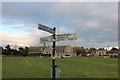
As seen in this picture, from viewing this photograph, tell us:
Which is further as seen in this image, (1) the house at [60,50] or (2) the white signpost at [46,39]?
(1) the house at [60,50]

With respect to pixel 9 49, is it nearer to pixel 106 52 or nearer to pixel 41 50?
pixel 41 50

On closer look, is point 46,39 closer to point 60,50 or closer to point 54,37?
point 54,37

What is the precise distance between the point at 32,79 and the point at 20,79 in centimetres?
75

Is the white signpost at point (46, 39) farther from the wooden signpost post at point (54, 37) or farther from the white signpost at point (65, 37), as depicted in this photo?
the white signpost at point (65, 37)

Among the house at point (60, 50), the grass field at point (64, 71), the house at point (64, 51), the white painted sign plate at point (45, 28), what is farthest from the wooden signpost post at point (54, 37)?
the house at point (64, 51)

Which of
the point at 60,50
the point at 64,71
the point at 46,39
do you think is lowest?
the point at 64,71

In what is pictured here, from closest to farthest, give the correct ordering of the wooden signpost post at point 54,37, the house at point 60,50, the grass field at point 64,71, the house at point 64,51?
the wooden signpost post at point 54,37 < the grass field at point 64,71 < the house at point 60,50 < the house at point 64,51

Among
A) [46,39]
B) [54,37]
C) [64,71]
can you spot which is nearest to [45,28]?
[54,37]

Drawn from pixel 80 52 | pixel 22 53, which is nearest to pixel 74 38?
pixel 22 53

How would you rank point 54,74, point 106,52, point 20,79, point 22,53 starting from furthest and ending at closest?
point 106,52 → point 22,53 → point 20,79 → point 54,74

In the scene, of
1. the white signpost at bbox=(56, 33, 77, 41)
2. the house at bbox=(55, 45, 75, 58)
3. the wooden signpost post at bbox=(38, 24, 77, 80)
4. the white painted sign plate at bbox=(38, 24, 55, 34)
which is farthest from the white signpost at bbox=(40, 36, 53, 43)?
the house at bbox=(55, 45, 75, 58)

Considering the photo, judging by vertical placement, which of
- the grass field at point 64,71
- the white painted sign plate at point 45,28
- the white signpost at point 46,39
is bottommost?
the grass field at point 64,71

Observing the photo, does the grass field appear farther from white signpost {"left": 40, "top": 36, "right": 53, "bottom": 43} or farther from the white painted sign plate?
the white painted sign plate

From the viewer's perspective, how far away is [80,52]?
107 metres
